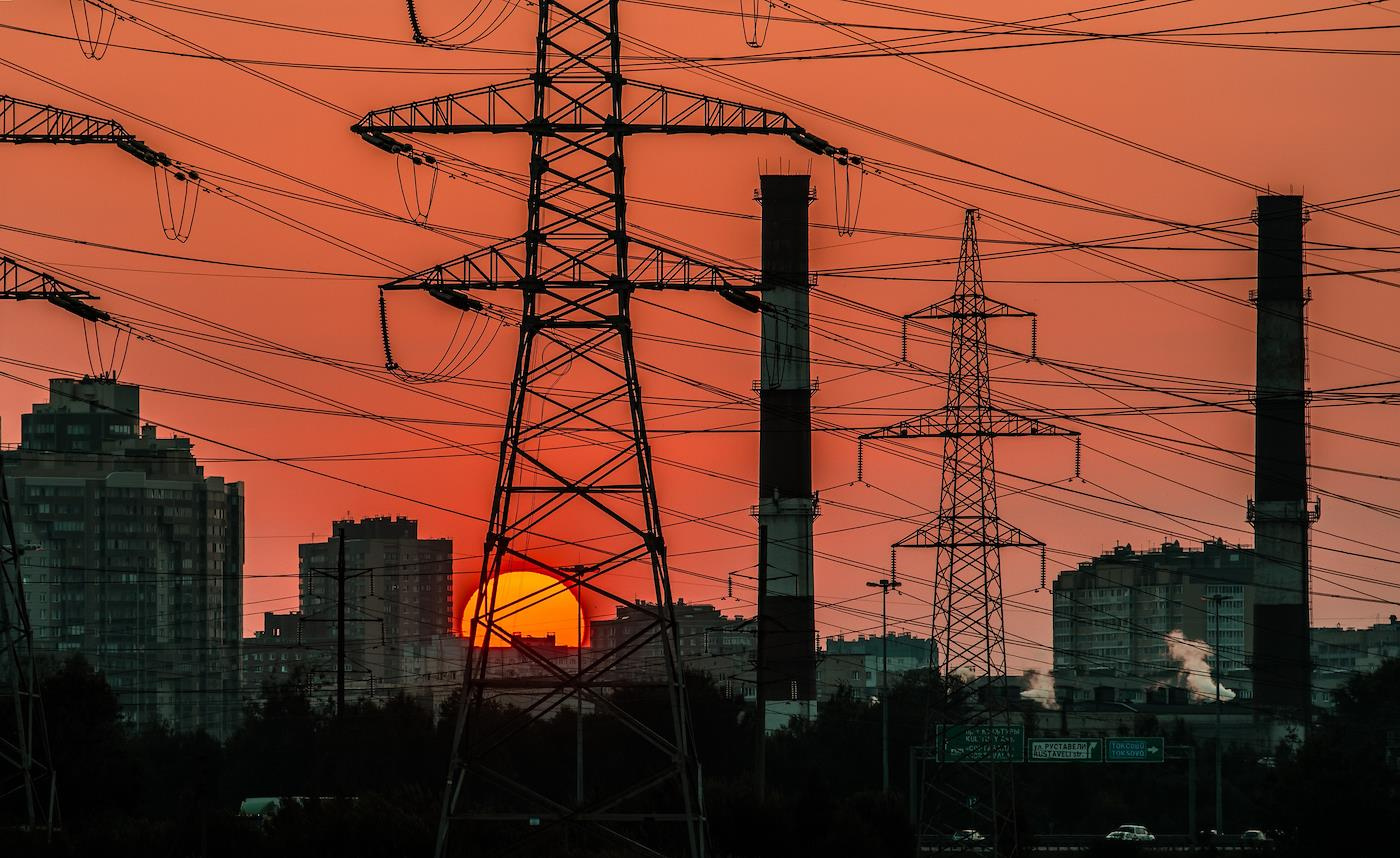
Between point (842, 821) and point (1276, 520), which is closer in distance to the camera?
point (842, 821)

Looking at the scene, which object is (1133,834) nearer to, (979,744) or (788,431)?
(788,431)

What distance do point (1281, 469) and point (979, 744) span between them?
41307mm

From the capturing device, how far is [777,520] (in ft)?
357

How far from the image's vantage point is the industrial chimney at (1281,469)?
114812mm

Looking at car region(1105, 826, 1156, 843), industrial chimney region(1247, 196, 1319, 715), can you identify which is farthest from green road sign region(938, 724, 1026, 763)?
industrial chimney region(1247, 196, 1319, 715)

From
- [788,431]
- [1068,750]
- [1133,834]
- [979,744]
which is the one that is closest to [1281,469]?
[1068,750]

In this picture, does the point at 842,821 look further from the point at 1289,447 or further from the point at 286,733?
the point at 286,733

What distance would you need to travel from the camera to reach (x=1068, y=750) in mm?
120812

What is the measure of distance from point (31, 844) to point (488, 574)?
15.1 m

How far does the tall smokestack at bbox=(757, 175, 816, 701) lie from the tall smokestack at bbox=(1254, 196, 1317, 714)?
77.2ft

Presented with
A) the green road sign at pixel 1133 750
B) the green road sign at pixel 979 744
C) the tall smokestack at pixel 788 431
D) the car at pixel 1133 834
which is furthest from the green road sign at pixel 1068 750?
the tall smokestack at pixel 788 431

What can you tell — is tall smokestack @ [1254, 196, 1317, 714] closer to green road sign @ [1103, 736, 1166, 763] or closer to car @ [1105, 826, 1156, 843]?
green road sign @ [1103, 736, 1166, 763]

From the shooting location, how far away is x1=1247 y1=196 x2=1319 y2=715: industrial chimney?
115m

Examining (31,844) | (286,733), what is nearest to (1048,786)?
(286,733)
